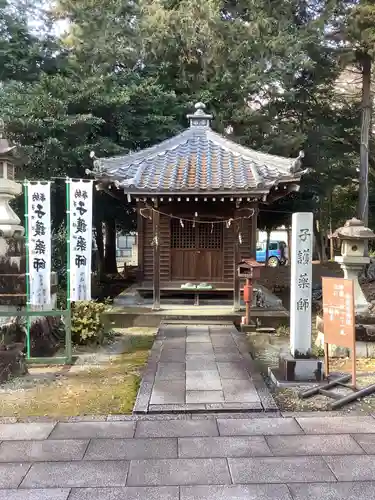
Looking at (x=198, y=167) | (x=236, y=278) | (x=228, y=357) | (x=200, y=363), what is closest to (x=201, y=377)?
(x=200, y=363)

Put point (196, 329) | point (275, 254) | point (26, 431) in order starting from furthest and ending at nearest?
point (275, 254) < point (196, 329) < point (26, 431)

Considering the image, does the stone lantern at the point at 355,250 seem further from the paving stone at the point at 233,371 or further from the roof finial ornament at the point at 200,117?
the roof finial ornament at the point at 200,117

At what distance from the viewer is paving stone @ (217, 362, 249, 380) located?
6.44 m

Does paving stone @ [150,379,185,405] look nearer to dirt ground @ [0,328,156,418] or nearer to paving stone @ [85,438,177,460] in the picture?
dirt ground @ [0,328,156,418]

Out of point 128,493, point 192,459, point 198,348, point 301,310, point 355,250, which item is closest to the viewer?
point 128,493

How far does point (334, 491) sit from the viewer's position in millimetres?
3510

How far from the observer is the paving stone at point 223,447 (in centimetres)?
412

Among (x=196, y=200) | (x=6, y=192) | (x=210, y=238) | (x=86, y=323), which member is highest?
(x=196, y=200)

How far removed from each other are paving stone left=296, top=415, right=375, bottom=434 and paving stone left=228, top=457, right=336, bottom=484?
71cm

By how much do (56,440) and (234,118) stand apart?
43.5 feet

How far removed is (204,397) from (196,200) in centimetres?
670

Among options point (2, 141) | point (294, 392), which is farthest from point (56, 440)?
point (2, 141)

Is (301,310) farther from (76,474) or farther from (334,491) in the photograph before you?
(76,474)

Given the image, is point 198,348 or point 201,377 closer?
point 201,377
